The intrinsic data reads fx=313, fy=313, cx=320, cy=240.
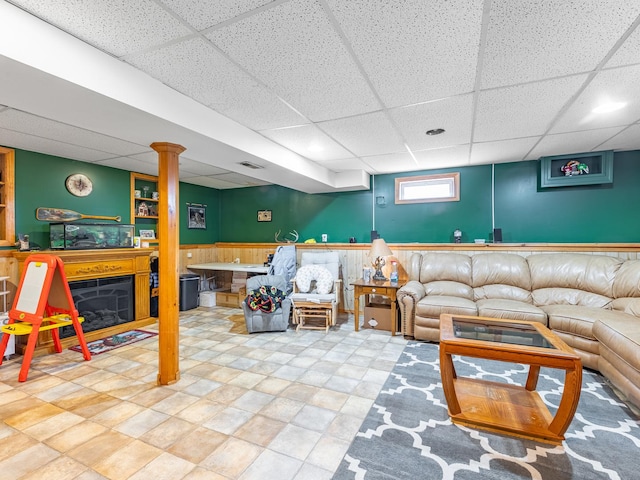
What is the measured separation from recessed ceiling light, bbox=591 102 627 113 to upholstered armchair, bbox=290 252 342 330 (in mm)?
3289

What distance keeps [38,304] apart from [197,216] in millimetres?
3299

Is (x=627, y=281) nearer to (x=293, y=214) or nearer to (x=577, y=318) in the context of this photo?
(x=577, y=318)

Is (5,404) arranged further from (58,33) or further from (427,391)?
(427,391)

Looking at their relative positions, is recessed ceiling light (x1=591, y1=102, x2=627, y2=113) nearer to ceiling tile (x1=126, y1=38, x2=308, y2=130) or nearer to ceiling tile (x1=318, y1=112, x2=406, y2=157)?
ceiling tile (x1=318, y1=112, x2=406, y2=157)

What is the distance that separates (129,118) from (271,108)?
1034 millimetres

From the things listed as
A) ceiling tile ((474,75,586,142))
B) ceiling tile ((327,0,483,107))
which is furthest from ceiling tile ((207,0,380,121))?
ceiling tile ((474,75,586,142))

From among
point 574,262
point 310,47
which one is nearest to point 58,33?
point 310,47

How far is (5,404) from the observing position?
91.8 inches

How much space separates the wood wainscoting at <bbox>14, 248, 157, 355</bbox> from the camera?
11.0 feet

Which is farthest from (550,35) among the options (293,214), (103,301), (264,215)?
(264,215)

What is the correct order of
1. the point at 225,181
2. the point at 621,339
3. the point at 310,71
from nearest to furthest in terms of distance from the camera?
1. the point at 310,71
2. the point at 621,339
3. the point at 225,181

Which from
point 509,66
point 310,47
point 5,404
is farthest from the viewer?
point 5,404

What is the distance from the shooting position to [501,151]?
12.7 feet

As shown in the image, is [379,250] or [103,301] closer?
[103,301]
